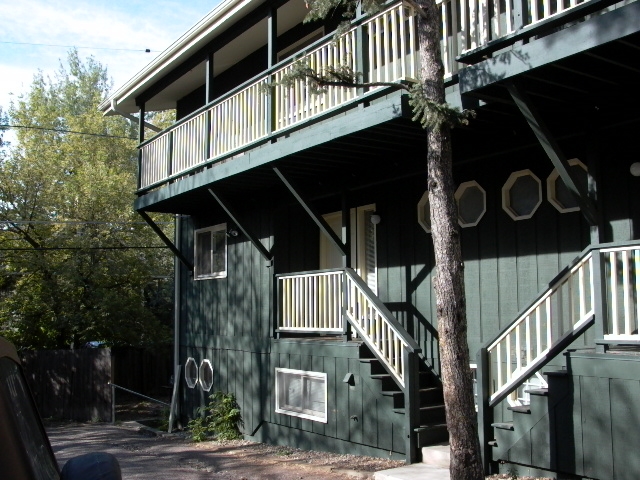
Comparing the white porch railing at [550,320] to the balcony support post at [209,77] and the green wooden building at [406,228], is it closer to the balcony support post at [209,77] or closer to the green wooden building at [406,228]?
the green wooden building at [406,228]

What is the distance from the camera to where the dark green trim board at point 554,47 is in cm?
603

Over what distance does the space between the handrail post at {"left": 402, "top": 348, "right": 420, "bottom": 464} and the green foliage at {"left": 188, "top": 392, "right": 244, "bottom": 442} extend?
16.6ft

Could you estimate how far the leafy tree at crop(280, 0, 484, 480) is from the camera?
244 inches

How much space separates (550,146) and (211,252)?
9.29m

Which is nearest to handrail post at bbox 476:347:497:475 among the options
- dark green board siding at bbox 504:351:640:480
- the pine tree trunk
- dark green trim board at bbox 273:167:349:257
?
dark green board siding at bbox 504:351:640:480

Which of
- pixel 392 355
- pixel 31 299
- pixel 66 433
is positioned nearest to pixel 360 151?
pixel 392 355

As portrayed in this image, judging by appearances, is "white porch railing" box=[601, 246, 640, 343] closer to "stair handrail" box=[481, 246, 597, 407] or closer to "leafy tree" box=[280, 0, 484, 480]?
"stair handrail" box=[481, 246, 597, 407]

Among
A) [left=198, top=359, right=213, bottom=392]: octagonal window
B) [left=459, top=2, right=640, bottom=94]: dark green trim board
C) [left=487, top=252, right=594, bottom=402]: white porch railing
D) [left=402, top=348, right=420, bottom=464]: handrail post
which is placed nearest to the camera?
[left=459, top=2, right=640, bottom=94]: dark green trim board

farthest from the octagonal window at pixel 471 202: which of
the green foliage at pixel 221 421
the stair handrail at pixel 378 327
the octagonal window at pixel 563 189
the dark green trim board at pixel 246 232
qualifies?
the green foliage at pixel 221 421

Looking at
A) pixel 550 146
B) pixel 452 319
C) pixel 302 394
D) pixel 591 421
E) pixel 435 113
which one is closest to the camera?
pixel 452 319

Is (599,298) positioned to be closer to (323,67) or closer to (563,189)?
(563,189)

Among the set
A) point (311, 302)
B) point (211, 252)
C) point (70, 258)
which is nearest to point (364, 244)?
point (311, 302)

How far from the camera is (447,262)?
6.33 meters

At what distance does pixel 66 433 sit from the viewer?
15.6m
